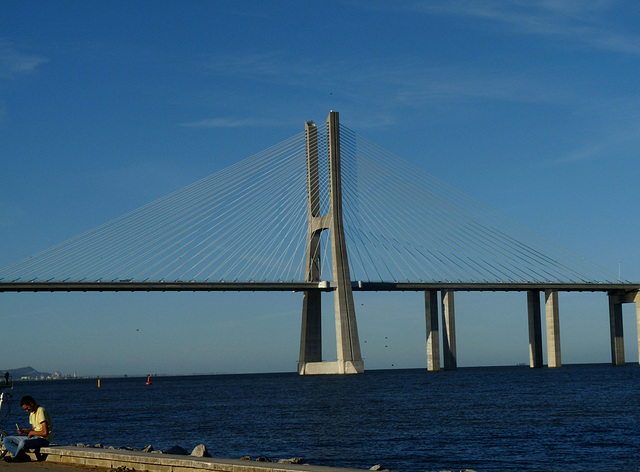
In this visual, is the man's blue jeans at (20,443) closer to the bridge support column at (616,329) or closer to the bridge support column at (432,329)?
the bridge support column at (432,329)

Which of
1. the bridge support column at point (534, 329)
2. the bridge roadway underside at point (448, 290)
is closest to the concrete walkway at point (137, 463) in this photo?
the bridge roadway underside at point (448, 290)

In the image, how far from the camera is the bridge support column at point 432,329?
102 metres

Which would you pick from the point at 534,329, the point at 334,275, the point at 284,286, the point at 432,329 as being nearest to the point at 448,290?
the point at 432,329

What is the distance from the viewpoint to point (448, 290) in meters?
100

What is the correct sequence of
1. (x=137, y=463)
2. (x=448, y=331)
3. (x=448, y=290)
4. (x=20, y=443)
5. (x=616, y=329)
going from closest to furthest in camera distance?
(x=137, y=463) < (x=20, y=443) < (x=448, y=290) < (x=448, y=331) < (x=616, y=329)

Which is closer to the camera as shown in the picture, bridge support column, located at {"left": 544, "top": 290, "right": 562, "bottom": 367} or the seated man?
the seated man

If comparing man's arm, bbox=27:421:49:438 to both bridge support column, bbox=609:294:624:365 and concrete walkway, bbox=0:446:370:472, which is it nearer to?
concrete walkway, bbox=0:446:370:472

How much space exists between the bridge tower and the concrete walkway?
6234cm

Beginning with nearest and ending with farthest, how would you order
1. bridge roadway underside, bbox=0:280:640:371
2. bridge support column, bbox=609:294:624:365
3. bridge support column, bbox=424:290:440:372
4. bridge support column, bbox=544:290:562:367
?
bridge roadway underside, bbox=0:280:640:371, bridge support column, bbox=424:290:440:372, bridge support column, bbox=544:290:562:367, bridge support column, bbox=609:294:624:365

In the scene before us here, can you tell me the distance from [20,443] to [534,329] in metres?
101

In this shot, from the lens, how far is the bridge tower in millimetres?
79688

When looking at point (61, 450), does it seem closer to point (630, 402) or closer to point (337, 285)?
point (630, 402)

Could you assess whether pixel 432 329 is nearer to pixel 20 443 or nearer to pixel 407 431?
pixel 407 431

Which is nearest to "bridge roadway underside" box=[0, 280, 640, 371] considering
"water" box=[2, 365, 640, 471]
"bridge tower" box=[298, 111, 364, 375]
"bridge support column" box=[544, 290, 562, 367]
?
"bridge support column" box=[544, 290, 562, 367]
